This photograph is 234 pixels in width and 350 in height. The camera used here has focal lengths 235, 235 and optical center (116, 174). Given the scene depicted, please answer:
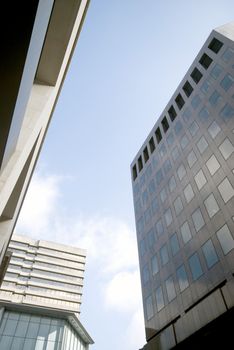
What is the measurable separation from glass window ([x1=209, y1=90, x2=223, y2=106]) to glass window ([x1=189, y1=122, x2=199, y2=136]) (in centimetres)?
285

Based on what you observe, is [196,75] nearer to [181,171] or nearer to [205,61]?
[205,61]

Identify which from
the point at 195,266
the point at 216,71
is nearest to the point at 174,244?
the point at 195,266

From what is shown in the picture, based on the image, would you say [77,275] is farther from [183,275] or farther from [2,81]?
[2,81]

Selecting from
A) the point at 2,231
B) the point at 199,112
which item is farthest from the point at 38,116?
the point at 199,112

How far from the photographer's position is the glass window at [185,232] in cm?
2148

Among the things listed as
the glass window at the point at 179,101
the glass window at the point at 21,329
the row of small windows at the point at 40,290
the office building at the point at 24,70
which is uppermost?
the row of small windows at the point at 40,290

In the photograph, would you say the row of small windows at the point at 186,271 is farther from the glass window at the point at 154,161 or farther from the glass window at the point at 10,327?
the glass window at the point at 10,327

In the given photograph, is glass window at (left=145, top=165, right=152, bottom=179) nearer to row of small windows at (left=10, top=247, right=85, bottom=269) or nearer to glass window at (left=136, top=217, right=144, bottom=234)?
glass window at (left=136, top=217, right=144, bottom=234)

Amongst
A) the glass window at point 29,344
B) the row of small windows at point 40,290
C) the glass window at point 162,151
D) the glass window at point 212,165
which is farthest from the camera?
the row of small windows at point 40,290

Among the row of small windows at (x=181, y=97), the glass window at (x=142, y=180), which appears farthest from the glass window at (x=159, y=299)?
the row of small windows at (x=181, y=97)

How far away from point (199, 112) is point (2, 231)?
2356 cm

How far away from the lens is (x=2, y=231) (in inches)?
476

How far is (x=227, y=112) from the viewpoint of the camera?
22.1 metres

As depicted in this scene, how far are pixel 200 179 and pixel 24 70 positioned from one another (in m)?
21.5
